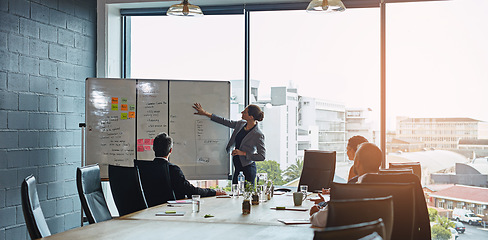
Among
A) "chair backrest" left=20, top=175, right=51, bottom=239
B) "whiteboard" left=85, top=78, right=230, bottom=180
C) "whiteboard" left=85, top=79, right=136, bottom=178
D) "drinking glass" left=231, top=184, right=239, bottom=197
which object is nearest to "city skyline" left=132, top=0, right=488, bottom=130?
"whiteboard" left=85, top=78, right=230, bottom=180

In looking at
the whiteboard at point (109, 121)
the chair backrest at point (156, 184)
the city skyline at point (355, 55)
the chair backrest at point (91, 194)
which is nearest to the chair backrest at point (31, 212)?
the chair backrest at point (91, 194)

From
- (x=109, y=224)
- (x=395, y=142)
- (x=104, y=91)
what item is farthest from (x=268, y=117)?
(x=109, y=224)

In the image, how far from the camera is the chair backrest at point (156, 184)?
4.65 m

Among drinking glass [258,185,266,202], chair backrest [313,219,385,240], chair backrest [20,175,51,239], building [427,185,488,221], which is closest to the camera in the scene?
chair backrest [313,219,385,240]

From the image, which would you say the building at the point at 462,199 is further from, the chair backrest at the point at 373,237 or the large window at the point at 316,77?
the chair backrest at the point at 373,237

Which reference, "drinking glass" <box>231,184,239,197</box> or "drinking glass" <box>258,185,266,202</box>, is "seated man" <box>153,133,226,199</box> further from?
"drinking glass" <box>258,185,266,202</box>

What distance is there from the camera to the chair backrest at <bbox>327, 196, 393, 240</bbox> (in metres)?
2.22

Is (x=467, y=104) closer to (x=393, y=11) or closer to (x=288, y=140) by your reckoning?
(x=393, y=11)

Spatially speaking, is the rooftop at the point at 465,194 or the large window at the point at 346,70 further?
the large window at the point at 346,70

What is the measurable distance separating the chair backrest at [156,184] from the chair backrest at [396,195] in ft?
6.85

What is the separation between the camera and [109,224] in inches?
132

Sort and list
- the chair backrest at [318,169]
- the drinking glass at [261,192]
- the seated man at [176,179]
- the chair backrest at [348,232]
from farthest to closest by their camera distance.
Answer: the chair backrest at [318,169] → the seated man at [176,179] → the drinking glass at [261,192] → the chair backrest at [348,232]

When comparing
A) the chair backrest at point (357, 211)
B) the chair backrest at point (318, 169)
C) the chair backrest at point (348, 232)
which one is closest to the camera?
the chair backrest at point (348, 232)

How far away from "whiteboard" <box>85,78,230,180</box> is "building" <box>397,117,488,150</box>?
2.11 metres
